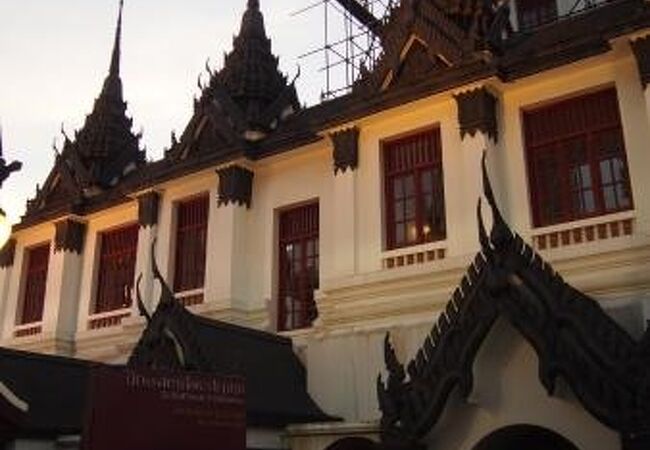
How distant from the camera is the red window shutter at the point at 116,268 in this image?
19.4 m

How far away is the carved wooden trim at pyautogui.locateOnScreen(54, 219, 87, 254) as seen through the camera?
20453mm

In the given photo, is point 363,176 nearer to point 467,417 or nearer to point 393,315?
point 393,315

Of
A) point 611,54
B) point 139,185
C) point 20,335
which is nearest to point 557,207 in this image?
point 611,54

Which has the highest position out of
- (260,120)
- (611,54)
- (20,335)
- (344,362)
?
(260,120)

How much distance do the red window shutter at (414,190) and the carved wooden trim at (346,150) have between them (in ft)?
1.82

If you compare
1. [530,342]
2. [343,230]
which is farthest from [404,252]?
[530,342]

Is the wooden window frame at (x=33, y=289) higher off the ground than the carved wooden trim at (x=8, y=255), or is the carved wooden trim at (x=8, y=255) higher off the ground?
the carved wooden trim at (x=8, y=255)

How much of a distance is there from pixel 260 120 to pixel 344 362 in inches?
241

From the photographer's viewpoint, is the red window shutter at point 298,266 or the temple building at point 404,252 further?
the red window shutter at point 298,266

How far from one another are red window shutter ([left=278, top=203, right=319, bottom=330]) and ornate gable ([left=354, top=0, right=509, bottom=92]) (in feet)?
9.46

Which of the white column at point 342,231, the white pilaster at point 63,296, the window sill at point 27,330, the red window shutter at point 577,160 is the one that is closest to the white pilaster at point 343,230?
the white column at point 342,231

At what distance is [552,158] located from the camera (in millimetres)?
13984

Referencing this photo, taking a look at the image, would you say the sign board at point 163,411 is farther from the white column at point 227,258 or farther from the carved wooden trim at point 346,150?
the white column at point 227,258

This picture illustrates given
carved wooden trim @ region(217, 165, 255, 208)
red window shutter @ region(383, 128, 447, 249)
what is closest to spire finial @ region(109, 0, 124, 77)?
carved wooden trim @ region(217, 165, 255, 208)
